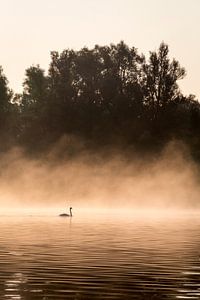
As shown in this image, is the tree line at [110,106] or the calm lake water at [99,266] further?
the tree line at [110,106]

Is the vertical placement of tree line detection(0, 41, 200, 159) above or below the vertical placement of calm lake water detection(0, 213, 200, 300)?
above

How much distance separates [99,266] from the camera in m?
34.6

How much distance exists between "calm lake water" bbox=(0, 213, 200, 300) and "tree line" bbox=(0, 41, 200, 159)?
87942 mm

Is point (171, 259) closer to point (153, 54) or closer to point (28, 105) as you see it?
point (153, 54)

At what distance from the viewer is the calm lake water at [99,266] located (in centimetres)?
2692

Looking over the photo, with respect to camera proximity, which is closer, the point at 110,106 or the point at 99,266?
the point at 99,266

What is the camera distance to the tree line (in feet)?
471

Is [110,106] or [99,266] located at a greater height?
[110,106]

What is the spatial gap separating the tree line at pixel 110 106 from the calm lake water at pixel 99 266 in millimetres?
87942

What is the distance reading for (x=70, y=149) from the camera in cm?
14500

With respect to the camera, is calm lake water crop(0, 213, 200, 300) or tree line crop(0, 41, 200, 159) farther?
tree line crop(0, 41, 200, 159)

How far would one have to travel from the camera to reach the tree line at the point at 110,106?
14362cm

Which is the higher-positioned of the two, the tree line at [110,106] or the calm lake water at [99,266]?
the tree line at [110,106]

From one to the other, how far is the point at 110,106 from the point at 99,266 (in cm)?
11690
